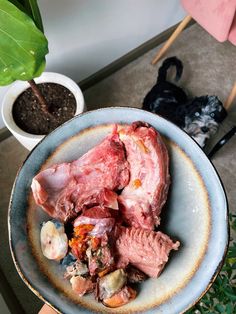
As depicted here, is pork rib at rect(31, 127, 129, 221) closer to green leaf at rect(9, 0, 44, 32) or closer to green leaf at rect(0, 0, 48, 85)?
green leaf at rect(0, 0, 48, 85)

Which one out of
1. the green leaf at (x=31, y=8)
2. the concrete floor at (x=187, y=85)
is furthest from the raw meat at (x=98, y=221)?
the concrete floor at (x=187, y=85)

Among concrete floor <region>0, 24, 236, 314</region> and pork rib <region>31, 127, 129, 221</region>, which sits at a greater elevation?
pork rib <region>31, 127, 129, 221</region>

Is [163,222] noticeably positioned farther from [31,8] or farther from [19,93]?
[19,93]

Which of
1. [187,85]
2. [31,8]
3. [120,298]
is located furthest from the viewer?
[187,85]

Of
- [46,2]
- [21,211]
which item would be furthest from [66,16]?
[21,211]

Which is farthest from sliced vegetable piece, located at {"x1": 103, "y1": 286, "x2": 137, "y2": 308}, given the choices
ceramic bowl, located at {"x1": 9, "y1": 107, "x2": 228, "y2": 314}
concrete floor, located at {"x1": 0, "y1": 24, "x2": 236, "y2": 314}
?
concrete floor, located at {"x1": 0, "y1": 24, "x2": 236, "y2": 314}

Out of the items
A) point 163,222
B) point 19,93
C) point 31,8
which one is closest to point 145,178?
point 163,222
